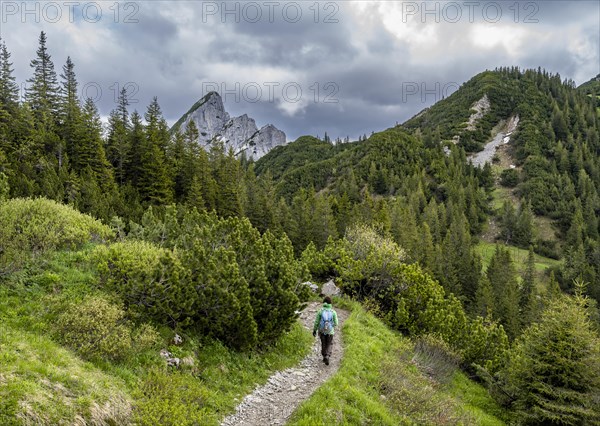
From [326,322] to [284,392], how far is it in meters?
2.93

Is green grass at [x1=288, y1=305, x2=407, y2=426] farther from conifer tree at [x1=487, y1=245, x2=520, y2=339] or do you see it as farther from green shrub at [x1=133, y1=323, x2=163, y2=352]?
conifer tree at [x1=487, y1=245, x2=520, y2=339]

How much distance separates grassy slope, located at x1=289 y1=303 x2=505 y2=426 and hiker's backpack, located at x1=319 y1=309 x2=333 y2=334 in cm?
161

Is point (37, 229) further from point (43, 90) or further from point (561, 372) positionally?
point (43, 90)

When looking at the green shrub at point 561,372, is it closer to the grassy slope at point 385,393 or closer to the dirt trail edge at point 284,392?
the grassy slope at point 385,393

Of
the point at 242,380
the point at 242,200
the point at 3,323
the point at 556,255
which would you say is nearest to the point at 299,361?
the point at 242,380

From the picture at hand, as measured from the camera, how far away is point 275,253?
16562mm

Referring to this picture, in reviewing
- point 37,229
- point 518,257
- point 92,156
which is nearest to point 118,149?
point 92,156

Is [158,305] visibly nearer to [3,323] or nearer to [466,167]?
[3,323]

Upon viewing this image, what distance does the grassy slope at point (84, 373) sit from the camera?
7672 millimetres

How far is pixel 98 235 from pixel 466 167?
156235 mm

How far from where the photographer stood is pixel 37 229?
590 inches

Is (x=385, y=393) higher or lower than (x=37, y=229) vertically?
lower

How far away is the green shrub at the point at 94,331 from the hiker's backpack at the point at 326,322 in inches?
266

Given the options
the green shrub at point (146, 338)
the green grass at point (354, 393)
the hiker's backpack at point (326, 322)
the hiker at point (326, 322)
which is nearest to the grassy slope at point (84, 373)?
the green shrub at point (146, 338)
